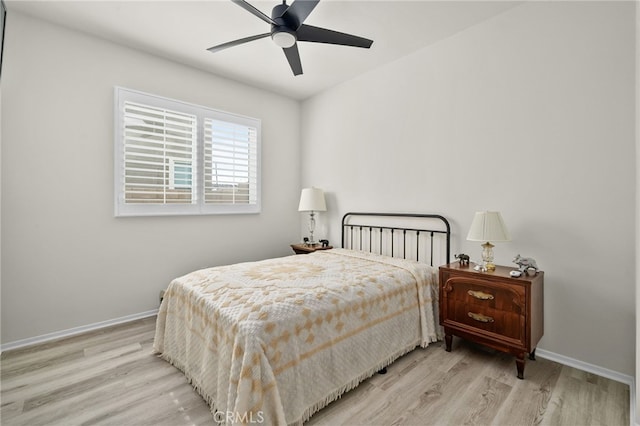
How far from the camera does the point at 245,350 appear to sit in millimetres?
1428

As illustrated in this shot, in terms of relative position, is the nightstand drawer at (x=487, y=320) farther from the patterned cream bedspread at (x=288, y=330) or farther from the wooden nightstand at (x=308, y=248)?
the wooden nightstand at (x=308, y=248)

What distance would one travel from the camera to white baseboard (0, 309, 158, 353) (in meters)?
2.46

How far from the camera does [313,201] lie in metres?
3.84

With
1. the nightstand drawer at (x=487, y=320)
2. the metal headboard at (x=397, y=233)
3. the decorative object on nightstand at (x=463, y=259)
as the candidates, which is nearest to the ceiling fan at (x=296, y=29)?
the metal headboard at (x=397, y=233)

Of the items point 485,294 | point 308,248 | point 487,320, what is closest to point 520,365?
point 487,320

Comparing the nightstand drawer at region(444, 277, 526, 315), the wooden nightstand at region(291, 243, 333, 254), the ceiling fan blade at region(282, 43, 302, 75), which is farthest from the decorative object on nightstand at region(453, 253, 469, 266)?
the ceiling fan blade at region(282, 43, 302, 75)

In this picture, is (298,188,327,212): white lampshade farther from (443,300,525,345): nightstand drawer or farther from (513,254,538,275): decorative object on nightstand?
(513,254,538,275): decorative object on nightstand

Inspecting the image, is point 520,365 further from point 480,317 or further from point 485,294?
point 485,294

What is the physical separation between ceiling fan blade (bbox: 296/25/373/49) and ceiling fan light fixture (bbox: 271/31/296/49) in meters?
0.05

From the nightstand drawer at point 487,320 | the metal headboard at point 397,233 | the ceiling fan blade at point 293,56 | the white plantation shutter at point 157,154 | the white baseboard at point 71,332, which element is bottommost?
the white baseboard at point 71,332

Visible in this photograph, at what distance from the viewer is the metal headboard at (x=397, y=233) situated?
2.92 m

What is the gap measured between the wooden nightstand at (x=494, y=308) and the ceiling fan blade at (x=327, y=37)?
1.85 m

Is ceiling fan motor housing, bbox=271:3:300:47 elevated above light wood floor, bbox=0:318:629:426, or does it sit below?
above

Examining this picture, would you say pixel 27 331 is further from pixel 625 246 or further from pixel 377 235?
pixel 625 246
